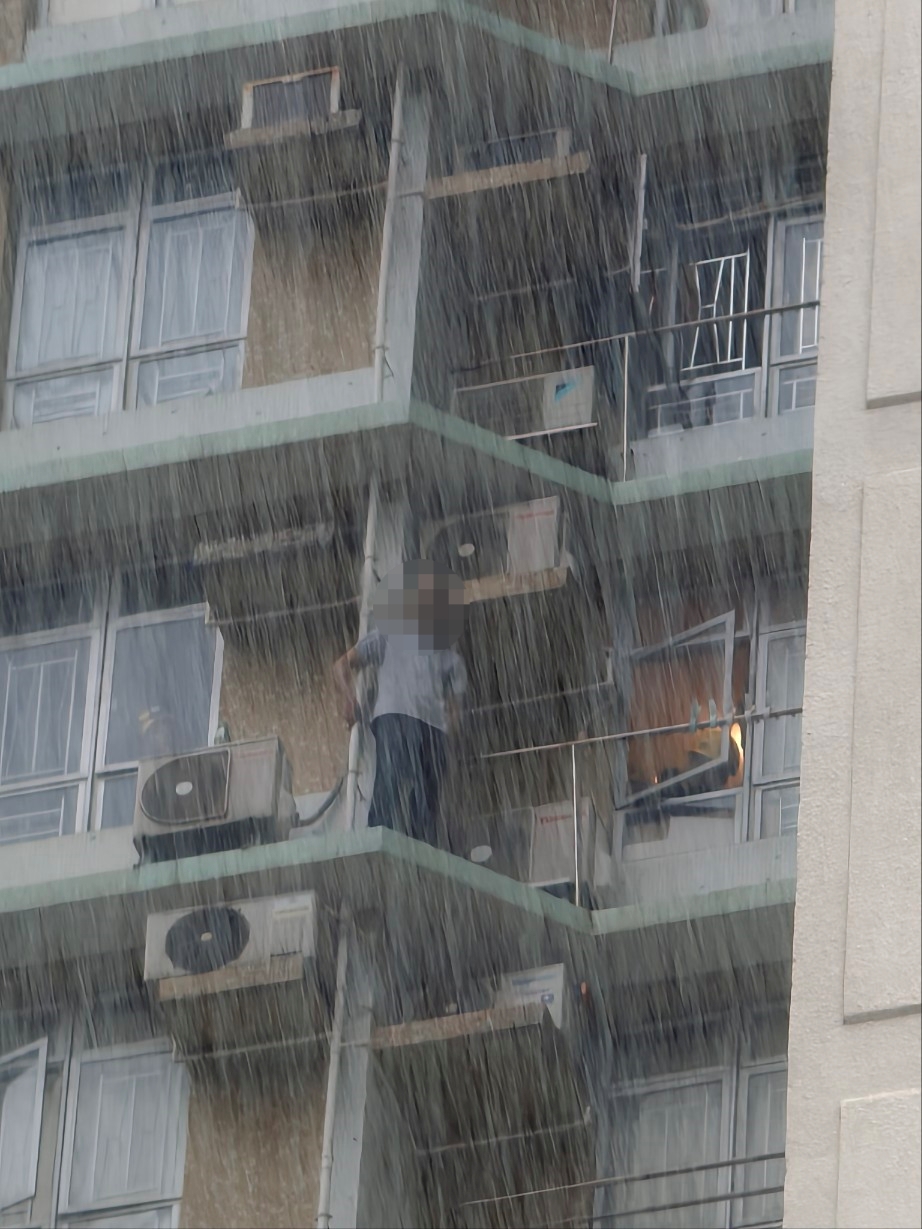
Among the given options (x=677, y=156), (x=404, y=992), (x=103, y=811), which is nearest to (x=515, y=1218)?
(x=404, y=992)

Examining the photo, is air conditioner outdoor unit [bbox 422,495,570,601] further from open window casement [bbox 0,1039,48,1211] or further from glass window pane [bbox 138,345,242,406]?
open window casement [bbox 0,1039,48,1211]

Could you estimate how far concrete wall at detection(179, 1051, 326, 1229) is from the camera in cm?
1512

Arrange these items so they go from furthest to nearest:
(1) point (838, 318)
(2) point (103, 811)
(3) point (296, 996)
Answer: (2) point (103, 811)
(3) point (296, 996)
(1) point (838, 318)

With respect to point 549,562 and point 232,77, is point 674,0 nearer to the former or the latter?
point 232,77

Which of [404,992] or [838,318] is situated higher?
[404,992]

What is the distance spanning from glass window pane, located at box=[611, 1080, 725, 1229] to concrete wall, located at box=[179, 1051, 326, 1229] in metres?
1.45

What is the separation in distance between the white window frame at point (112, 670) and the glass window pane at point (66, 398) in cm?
99

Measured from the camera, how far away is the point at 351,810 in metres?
15.2

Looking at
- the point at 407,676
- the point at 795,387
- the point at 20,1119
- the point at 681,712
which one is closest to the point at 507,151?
the point at 795,387

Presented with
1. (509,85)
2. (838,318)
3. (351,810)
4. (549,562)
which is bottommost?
(838,318)

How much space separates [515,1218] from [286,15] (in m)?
6.34

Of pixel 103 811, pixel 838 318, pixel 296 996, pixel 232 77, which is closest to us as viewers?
pixel 838 318

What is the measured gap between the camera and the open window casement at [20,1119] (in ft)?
51.4

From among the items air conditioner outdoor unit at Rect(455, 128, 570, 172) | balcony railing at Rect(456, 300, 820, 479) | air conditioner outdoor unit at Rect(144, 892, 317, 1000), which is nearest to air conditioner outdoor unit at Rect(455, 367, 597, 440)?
balcony railing at Rect(456, 300, 820, 479)
